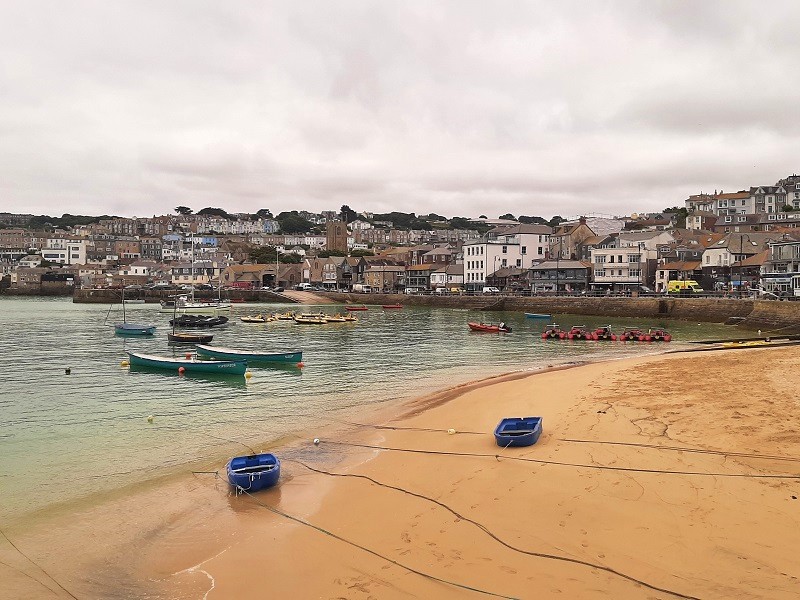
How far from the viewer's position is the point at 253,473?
48.2 ft

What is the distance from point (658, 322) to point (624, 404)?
55546 millimetres

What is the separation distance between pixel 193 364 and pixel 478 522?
26.8 m

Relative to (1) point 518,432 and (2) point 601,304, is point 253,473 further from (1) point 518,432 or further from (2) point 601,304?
(2) point 601,304

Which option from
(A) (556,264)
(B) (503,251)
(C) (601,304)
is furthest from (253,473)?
(B) (503,251)

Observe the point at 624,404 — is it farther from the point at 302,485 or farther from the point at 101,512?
the point at 101,512

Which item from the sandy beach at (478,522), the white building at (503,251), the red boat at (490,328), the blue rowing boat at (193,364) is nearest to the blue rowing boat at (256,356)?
the blue rowing boat at (193,364)

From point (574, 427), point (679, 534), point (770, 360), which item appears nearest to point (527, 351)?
point (770, 360)

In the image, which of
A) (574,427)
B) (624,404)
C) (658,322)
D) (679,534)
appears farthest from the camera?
(658,322)

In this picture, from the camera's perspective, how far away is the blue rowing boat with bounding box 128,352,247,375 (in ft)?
110

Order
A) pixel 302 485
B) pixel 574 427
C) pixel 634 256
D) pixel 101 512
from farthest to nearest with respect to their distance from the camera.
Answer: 1. pixel 634 256
2. pixel 574 427
3. pixel 302 485
4. pixel 101 512

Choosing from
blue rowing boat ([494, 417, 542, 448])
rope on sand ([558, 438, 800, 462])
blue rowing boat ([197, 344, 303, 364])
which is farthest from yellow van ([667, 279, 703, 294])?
rope on sand ([558, 438, 800, 462])

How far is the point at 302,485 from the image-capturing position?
15.1 metres

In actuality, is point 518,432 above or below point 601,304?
below

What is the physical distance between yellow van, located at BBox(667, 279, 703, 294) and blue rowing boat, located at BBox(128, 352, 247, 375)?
69844 mm
